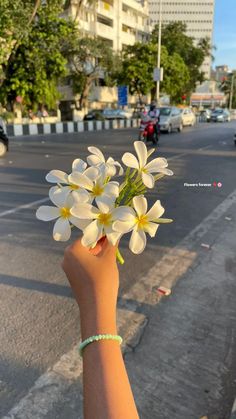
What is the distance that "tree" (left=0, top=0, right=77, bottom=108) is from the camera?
19516 millimetres

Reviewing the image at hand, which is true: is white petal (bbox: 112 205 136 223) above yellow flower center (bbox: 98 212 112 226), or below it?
above

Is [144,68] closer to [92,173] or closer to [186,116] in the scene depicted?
[186,116]

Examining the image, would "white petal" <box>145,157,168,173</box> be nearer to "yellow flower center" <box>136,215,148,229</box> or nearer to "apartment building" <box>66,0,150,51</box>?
"yellow flower center" <box>136,215,148,229</box>

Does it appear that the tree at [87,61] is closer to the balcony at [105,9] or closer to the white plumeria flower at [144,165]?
the balcony at [105,9]

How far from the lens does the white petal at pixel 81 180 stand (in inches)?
39.9

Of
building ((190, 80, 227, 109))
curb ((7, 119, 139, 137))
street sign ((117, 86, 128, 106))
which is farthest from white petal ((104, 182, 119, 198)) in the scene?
building ((190, 80, 227, 109))

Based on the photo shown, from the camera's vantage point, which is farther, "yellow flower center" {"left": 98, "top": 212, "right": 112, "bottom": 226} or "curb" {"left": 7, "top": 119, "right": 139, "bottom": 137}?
"curb" {"left": 7, "top": 119, "right": 139, "bottom": 137}

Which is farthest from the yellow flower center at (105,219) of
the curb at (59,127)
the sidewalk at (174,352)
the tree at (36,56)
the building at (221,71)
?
the building at (221,71)

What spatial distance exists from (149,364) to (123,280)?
3.82 feet

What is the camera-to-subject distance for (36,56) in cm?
2064

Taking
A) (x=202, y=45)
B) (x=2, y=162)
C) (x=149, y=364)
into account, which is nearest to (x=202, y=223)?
(x=149, y=364)

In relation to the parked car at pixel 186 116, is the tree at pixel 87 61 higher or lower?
higher

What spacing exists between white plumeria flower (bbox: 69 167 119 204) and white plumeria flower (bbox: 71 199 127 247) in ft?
0.07

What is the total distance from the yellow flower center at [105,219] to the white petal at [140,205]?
0.08 metres
